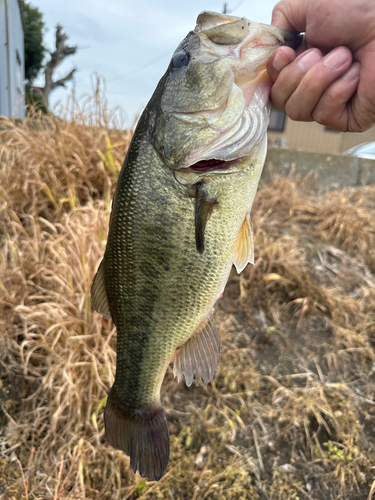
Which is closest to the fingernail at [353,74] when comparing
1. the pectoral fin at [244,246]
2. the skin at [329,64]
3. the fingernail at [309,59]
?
the skin at [329,64]

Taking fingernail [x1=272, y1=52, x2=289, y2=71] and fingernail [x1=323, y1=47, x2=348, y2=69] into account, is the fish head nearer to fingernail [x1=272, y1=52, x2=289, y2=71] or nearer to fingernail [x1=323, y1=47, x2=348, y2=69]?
fingernail [x1=272, y1=52, x2=289, y2=71]

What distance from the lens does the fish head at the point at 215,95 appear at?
113cm

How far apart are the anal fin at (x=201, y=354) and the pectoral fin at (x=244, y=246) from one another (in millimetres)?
246

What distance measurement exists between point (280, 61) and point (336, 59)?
19cm

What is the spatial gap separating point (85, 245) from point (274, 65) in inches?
72.7

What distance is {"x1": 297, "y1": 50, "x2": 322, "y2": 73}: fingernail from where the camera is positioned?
45.7 inches

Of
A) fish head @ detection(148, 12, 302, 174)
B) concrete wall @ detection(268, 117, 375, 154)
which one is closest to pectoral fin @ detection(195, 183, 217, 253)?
fish head @ detection(148, 12, 302, 174)

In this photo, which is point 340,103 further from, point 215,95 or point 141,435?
point 141,435

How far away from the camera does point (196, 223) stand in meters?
1.13

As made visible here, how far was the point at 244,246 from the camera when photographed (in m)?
1.32

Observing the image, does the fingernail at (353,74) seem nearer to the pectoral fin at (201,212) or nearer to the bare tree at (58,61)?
the pectoral fin at (201,212)

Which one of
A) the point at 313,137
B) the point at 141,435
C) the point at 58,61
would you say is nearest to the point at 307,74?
the point at 141,435

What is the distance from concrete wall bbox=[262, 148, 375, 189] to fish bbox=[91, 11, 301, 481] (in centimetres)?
449

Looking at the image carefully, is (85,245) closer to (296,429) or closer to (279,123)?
(296,429)
